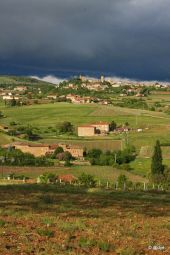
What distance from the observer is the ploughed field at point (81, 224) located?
13.4m

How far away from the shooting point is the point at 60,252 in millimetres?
12695

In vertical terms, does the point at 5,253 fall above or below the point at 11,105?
below

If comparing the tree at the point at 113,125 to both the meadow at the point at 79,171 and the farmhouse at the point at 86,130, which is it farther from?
the meadow at the point at 79,171

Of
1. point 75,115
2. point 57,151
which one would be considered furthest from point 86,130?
point 57,151

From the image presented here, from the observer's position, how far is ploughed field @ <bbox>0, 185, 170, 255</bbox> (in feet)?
44.1

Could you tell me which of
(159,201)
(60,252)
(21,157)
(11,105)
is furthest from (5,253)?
(11,105)

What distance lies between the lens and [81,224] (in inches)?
658

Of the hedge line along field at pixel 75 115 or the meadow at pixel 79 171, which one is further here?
the hedge line along field at pixel 75 115

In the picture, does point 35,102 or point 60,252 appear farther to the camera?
point 35,102

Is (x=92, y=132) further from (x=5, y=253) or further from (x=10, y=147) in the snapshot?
(x=5, y=253)

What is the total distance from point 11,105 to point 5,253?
535ft

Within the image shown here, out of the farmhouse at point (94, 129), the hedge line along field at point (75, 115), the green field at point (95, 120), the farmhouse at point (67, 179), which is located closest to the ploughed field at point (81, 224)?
the farmhouse at point (67, 179)

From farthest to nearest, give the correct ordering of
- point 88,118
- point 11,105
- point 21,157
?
1. point 11,105
2. point 88,118
3. point 21,157

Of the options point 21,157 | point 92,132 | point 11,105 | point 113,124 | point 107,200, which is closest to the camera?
point 107,200
